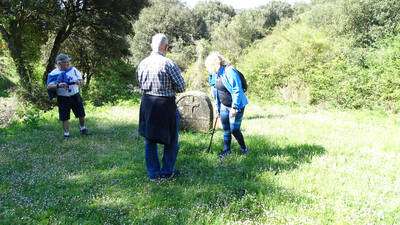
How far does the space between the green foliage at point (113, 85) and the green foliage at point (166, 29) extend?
1044 inches

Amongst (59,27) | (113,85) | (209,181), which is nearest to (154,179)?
(209,181)

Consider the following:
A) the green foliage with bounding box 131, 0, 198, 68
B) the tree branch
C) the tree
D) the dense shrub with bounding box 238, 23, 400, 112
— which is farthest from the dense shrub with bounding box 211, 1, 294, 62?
the tree branch

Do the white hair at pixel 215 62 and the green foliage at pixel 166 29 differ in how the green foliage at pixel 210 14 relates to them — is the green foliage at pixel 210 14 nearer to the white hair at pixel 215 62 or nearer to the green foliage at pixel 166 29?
the green foliage at pixel 166 29

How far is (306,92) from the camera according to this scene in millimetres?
22594

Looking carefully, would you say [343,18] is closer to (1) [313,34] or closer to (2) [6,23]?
(1) [313,34]

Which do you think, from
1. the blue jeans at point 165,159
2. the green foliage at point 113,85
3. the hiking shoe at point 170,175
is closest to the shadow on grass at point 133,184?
the hiking shoe at point 170,175

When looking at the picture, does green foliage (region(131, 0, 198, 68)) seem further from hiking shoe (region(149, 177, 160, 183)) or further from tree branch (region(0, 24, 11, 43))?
hiking shoe (region(149, 177, 160, 183))

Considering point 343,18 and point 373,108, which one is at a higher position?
point 343,18

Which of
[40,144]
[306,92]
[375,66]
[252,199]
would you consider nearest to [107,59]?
[306,92]

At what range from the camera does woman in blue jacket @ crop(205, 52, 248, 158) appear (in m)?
8.48

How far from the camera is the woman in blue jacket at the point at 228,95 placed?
334 inches

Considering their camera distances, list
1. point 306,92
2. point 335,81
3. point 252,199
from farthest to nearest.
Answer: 1. point 306,92
2. point 335,81
3. point 252,199

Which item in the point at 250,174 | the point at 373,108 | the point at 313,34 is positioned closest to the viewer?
the point at 250,174

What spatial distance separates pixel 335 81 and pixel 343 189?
48.4 ft
